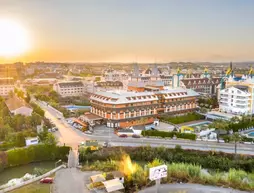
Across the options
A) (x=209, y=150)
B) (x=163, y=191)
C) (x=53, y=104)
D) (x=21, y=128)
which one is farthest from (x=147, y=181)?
(x=53, y=104)

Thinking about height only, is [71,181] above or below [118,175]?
below

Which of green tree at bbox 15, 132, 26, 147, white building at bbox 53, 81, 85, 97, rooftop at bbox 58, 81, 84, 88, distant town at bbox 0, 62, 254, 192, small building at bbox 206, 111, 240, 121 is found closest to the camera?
distant town at bbox 0, 62, 254, 192

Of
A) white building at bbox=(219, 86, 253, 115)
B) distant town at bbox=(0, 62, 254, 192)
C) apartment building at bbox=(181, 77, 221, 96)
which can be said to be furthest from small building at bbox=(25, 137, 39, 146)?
apartment building at bbox=(181, 77, 221, 96)

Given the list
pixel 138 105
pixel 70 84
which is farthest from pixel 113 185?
pixel 70 84

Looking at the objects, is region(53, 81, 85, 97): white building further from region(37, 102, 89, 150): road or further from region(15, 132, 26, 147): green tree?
region(15, 132, 26, 147): green tree

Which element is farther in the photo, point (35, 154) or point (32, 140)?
point (32, 140)

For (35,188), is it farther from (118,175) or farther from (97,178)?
(118,175)
